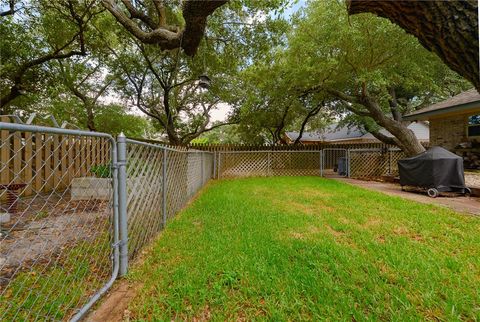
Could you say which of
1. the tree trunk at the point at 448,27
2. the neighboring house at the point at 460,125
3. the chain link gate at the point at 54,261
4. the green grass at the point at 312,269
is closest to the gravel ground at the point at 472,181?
the neighboring house at the point at 460,125

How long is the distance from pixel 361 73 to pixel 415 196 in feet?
15.5

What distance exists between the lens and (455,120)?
379 inches

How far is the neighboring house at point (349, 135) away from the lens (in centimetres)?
1920

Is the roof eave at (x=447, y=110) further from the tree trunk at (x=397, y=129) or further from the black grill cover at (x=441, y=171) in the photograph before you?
the black grill cover at (x=441, y=171)

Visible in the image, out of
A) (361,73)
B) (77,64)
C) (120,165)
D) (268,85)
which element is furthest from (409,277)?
(77,64)

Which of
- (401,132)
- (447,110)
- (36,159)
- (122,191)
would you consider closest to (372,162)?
(401,132)

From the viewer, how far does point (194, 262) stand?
7.21 feet

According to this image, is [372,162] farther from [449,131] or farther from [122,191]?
[122,191]

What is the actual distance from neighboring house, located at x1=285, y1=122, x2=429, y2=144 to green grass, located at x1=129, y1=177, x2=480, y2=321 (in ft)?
55.9

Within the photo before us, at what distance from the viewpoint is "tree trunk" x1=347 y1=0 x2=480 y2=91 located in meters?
1.11

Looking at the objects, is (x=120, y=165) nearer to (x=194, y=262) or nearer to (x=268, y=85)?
(x=194, y=262)

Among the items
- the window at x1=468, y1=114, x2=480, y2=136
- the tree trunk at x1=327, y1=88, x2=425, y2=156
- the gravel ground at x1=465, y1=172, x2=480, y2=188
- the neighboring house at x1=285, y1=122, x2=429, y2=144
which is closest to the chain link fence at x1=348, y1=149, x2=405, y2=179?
the tree trunk at x1=327, y1=88, x2=425, y2=156

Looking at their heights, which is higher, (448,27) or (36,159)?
(448,27)

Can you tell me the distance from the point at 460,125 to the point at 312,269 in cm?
1166
